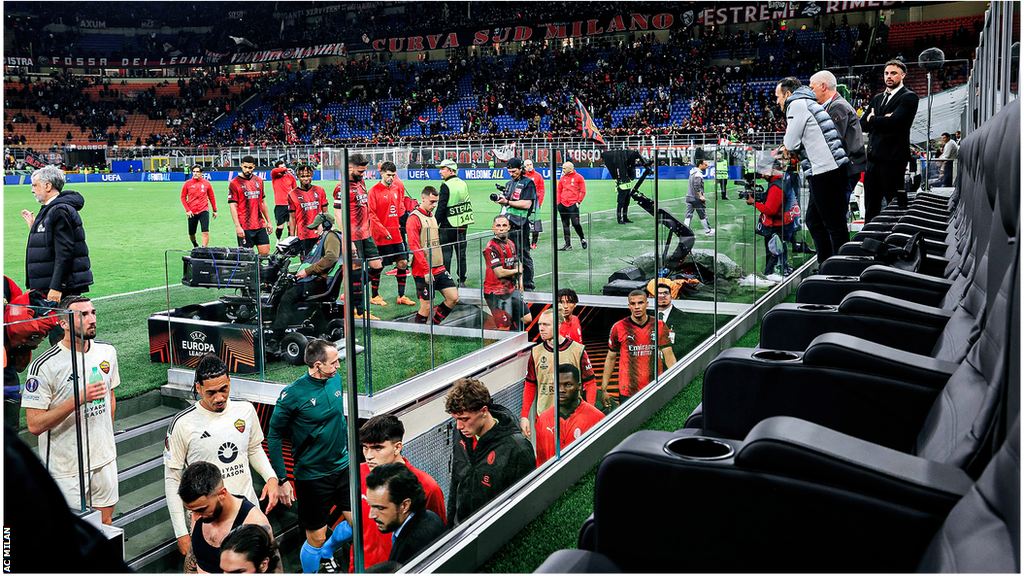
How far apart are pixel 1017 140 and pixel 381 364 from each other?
92.8 inches

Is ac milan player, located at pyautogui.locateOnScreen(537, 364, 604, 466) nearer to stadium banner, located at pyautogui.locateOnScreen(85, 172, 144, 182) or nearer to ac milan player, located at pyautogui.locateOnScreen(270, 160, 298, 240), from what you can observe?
ac milan player, located at pyautogui.locateOnScreen(270, 160, 298, 240)

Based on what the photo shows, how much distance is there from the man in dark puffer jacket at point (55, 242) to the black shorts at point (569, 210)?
370cm

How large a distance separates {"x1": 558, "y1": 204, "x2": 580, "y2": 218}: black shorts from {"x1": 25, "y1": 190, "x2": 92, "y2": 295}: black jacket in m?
3.70

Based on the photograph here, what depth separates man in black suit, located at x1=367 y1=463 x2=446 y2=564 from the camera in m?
1.66

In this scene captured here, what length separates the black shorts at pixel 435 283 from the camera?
3300 millimetres

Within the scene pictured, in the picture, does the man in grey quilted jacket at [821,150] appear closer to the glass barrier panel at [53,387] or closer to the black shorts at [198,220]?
the glass barrier panel at [53,387]

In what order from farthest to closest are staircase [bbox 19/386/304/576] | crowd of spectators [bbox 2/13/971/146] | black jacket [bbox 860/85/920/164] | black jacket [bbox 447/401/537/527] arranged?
1. crowd of spectators [bbox 2/13/971/146]
2. black jacket [bbox 860/85/920/164]
3. staircase [bbox 19/386/304/576]
4. black jacket [bbox 447/401/537/527]

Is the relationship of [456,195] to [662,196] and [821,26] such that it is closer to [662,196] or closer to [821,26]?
[662,196]

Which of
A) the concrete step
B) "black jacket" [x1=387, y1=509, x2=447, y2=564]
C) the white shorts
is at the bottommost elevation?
the concrete step

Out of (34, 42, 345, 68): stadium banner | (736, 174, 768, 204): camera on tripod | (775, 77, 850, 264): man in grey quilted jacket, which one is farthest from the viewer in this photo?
(34, 42, 345, 68): stadium banner

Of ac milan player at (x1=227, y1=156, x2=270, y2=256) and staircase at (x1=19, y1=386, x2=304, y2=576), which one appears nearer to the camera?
staircase at (x1=19, y1=386, x2=304, y2=576)

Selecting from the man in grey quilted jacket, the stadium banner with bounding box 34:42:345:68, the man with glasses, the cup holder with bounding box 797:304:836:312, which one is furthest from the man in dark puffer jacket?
the stadium banner with bounding box 34:42:345:68

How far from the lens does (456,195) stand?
16.7 ft

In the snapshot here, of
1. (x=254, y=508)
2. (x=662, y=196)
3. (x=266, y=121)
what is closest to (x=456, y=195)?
(x=662, y=196)
